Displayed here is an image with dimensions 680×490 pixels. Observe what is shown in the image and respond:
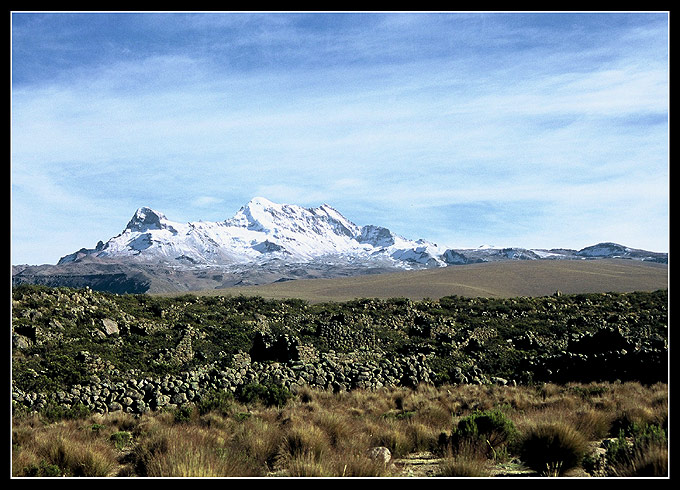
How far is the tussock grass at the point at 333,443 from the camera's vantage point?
7.24m

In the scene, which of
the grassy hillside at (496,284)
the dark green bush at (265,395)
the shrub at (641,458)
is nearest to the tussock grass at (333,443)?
the shrub at (641,458)

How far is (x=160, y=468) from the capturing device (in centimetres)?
727

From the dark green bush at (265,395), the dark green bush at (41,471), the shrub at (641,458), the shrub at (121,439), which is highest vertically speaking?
the shrub at (641,458)

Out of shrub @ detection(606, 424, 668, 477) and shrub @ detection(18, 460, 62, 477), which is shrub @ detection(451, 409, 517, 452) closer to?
shrub @ detection(606, 424, 668, 477)

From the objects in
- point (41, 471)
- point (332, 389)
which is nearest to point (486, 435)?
point (41, 471)

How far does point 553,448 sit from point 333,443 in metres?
3.96

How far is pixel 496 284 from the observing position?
137 metres

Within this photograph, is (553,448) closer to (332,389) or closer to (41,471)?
(41,471)

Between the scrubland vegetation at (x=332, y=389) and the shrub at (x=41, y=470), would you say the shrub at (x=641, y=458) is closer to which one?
the scrubland vegetation at (x=332, y=389)

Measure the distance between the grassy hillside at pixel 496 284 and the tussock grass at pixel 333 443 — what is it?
331 ft

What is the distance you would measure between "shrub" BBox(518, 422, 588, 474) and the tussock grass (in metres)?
0.02
